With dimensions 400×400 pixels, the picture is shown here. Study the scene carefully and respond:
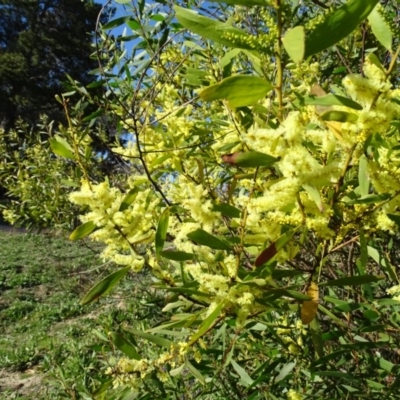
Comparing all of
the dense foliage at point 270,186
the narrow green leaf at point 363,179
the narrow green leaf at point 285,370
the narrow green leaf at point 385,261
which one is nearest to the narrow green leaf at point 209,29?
the dense foliage at point 270,186

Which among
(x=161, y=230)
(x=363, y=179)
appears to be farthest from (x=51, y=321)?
(x=363, y=179)

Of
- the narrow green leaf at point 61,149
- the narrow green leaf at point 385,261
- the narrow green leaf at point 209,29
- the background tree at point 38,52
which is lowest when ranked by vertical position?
the narrow green leaf at point 385,261

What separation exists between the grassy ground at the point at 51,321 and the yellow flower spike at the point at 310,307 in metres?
1.82

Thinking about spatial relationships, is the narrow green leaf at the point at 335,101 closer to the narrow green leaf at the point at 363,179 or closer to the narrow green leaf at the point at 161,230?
the narrow green leaf at the point at 363,179

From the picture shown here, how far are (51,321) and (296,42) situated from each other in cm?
721

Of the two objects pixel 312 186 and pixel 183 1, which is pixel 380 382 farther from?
pixel 183 1

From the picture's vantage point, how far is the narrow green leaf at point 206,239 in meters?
0.85

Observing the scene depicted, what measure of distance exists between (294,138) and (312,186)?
8 centimetres

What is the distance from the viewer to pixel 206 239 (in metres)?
0.86

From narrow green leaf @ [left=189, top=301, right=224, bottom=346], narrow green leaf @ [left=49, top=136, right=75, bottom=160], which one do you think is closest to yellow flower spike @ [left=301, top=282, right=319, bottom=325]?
narrow green leaf @ [left=189, top=301, right=224, bottom=346]

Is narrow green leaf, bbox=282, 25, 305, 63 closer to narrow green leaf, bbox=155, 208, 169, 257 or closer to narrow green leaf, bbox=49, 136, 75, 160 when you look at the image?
narrow green leaf, bbox=155, 208, 169, 257

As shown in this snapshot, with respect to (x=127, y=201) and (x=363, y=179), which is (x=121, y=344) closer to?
(x=127, y=201)

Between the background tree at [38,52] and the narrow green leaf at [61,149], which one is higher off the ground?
the background tree at [38,52]

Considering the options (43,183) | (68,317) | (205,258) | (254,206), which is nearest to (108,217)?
(205,258)
